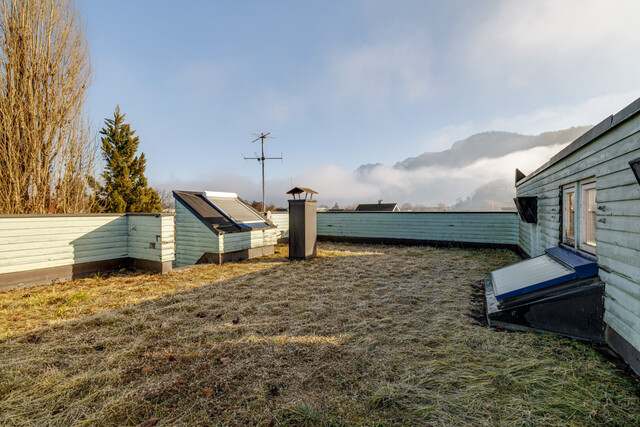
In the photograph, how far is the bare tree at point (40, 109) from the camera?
24.5ft

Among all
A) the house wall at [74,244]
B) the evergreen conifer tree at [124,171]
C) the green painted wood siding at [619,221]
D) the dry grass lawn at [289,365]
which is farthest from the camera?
the evergreen conifer tree at [124,171]

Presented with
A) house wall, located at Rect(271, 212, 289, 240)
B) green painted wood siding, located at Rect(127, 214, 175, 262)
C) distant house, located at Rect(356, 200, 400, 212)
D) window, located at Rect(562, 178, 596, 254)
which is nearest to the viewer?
window, located at Rect(562, 178, 596, 254)

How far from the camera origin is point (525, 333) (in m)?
3.48

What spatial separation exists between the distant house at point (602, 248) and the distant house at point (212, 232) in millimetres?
7146

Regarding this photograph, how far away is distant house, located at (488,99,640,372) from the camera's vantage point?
8.79 feet

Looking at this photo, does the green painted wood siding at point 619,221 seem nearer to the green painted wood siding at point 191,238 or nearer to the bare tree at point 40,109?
the green painted wood siding at point 191,238

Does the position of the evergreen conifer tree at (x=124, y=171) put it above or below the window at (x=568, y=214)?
above

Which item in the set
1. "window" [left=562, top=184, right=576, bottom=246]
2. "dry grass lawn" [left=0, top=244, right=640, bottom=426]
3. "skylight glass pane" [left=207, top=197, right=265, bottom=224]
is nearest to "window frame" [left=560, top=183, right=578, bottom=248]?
"window" [left=562, top=184, right=576, bottom=246]

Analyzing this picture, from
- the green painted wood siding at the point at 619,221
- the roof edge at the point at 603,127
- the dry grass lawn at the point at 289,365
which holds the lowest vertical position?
the dry grass lawn at the point at 289,365

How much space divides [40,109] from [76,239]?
4.45 meters

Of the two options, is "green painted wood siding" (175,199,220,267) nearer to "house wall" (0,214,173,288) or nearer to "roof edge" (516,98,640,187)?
"house wall" (0,214,173,288)

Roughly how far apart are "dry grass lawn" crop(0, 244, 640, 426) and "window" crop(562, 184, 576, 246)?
207 centimetres

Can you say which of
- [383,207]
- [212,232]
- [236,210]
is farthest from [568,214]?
[383,207]

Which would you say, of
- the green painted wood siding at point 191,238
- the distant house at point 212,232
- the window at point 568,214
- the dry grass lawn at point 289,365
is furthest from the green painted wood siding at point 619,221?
the green painted wood siding at point 191,238
